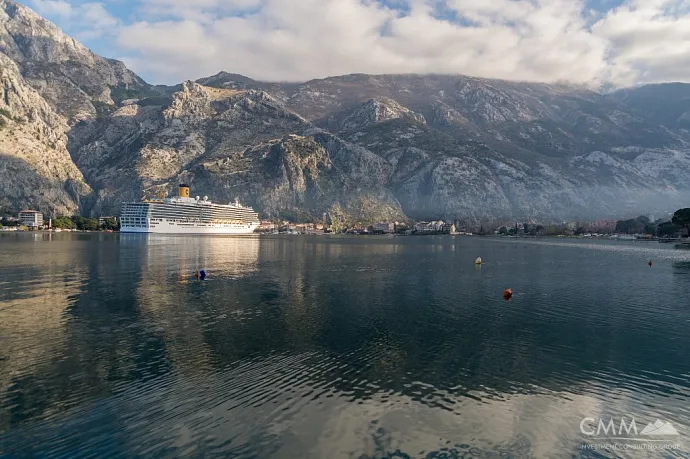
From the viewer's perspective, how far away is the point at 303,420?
20.8 metres

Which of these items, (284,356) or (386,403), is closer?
(386,403)

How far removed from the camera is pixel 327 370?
28016 millimetres

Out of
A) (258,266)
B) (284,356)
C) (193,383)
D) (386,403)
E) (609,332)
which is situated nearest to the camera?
(386,403)

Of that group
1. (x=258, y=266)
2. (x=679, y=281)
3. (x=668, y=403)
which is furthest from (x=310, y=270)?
(x=679, y=281)

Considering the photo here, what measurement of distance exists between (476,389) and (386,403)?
6.43 metres

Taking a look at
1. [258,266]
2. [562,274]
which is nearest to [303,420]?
[258,266]

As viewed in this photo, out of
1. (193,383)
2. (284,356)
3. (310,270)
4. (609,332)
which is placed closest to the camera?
(193,383)

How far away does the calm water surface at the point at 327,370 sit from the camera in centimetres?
1912

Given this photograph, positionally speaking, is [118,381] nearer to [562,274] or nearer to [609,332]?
[609,332]

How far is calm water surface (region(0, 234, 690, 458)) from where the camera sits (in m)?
19.1

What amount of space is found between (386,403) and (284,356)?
10270mm

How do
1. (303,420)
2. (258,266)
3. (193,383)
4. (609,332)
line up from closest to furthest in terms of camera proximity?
(303,420), (193,383), (609,332), (258,266)

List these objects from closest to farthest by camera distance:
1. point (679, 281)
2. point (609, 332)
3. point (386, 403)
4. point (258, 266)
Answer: point (386, 403), point (609, 332), point (679, 281), point (258, 266)

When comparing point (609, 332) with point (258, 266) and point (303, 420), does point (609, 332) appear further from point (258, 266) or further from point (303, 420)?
point (258, 266)
